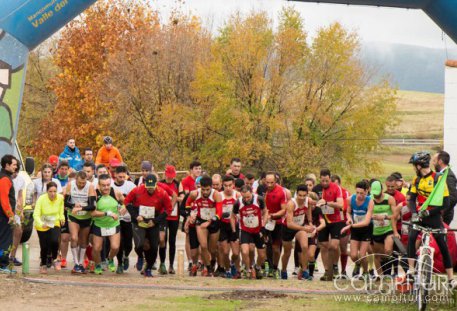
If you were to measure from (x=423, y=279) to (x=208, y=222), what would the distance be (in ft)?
17.0

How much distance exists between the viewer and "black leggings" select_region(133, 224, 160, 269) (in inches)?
590

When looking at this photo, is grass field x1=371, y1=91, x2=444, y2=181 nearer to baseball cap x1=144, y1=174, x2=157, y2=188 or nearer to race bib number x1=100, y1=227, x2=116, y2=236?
baseball cap x1=144, y1=174, x2=157, y2=188

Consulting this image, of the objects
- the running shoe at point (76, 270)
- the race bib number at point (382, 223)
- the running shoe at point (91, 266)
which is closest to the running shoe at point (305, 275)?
the race bib number at point (382, 223)

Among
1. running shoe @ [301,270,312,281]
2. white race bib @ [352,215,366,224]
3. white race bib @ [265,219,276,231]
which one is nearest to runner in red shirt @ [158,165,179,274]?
white race bib @ [265,219,276,231]

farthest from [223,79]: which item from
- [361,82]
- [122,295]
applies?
[122,295]

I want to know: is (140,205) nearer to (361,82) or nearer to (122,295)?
(122,295)

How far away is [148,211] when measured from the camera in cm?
1492

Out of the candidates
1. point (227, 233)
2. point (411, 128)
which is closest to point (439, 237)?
point (227, 233)

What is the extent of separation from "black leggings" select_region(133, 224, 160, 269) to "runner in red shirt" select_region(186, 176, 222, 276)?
0.75m

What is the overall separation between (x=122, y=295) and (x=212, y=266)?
11.0 feet

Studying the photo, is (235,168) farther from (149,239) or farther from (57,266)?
(57,266)

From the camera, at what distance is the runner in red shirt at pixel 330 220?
15.5m

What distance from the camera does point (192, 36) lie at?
42031mm

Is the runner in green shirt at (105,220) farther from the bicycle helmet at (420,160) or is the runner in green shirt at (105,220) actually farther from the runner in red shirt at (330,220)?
the bicycle helmet at (420,160)
